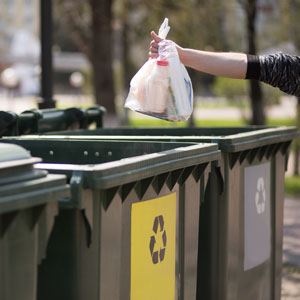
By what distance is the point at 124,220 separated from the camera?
3.10 metres

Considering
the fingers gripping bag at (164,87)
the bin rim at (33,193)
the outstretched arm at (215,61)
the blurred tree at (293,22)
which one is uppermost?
the blurred tree at (293,22)

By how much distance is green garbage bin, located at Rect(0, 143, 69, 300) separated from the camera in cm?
248

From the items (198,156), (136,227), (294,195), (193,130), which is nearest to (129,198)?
(136,227)

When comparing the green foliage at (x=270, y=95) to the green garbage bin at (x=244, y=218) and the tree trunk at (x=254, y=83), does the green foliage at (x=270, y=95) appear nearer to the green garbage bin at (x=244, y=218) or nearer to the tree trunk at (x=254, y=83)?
the tree trunk at (x=254, y=83)

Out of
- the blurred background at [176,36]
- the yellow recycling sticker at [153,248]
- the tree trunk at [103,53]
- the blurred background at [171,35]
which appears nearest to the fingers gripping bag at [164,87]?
the yellow recycling sticker at [153,248]

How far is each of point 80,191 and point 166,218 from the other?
0.81 m

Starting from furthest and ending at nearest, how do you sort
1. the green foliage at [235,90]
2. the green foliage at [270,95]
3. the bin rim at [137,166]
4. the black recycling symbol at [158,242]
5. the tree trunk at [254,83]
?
the green foliage at [235,90] → the green foliage at [270,95] → the tree trunk at [254,83] → the black recycling symbol at [158,242] → the bin rim at [137,166]

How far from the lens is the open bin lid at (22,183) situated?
241 centimetres

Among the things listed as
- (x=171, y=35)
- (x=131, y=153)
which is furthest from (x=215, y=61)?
(x=171, y=35)

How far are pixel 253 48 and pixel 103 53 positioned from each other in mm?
3511

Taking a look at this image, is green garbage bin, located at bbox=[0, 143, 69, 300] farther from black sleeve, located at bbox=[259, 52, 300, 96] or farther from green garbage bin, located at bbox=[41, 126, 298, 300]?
black sleeve, located at bbox=[259, 52, 300, 96]

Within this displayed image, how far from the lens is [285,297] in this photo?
6.04m

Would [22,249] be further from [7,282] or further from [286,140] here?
[286,140]

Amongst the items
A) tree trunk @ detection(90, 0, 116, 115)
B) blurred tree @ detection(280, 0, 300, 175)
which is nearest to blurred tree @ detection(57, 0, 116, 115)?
tree trunk @ detection(90, 0, 116, 115)
